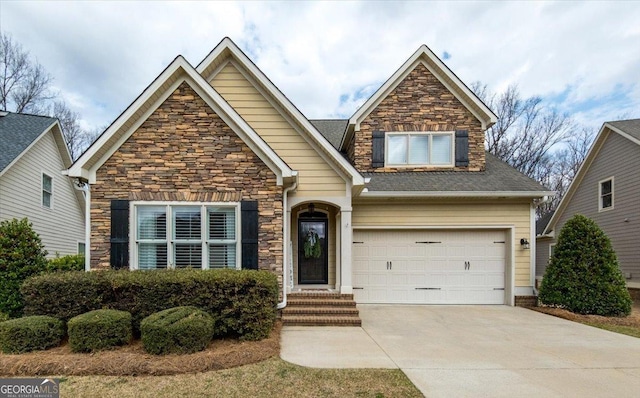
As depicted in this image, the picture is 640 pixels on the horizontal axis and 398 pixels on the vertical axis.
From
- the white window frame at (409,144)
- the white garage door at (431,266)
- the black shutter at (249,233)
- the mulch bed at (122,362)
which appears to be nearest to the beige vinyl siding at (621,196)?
the white garage door at (431,266)

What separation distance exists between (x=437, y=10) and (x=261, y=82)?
6.82 meters

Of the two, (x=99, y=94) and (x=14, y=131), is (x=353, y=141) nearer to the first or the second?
(x=14, y=131)

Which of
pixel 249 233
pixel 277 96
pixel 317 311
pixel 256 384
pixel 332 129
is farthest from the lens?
pixel 332 129

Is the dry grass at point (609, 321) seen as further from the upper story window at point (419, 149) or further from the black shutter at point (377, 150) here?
the black shutter at point (377, 150)

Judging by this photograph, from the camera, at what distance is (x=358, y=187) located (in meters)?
8.25

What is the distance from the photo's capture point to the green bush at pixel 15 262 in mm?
6672

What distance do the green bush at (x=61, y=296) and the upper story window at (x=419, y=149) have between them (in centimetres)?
817

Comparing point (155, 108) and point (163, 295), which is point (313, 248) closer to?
point (163, 295)

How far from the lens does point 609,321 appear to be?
7848 mm

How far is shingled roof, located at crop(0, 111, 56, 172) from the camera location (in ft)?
35.4

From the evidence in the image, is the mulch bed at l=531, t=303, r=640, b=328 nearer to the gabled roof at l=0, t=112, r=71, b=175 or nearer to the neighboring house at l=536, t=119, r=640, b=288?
the neighboring house at l=536, t=119, r=640, b=288

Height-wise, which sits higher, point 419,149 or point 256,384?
point 419,149

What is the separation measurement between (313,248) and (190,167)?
13.1 ft

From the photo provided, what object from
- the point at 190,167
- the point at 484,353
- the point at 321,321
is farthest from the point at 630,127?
the point at 190,167
